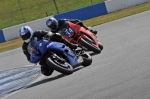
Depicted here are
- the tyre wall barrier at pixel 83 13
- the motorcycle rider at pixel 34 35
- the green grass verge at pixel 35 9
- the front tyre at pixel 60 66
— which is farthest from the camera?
the green grass verge at pixel 35 9

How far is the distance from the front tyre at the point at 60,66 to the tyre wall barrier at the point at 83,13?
16940mm

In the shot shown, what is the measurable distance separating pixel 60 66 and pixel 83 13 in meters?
18.1

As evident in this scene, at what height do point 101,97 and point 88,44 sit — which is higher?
point 101,97

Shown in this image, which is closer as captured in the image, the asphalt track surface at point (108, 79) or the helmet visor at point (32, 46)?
the asphalt track surface at point (108, 79)

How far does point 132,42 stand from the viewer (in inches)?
535

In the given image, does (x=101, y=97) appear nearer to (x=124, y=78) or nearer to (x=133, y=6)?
(x=124, y=78)

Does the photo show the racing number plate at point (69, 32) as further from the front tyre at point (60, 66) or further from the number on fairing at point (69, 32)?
the front tyre at point (60, 66)

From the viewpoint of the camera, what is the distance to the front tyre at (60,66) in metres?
10.5

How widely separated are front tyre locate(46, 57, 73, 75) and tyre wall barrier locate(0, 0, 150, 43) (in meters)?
16.9

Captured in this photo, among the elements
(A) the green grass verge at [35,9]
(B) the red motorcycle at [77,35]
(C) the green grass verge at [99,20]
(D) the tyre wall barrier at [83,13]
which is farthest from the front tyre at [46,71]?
(A) the green grass verge at [35,9]

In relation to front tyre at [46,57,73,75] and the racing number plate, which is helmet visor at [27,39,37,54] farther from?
A: the racing number plate

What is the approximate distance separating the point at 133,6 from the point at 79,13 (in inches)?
135

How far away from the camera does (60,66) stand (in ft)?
34.6

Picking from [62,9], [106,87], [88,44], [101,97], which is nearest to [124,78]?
[106,87]
